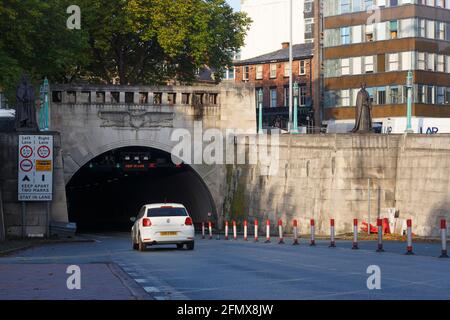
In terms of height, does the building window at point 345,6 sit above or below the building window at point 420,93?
above

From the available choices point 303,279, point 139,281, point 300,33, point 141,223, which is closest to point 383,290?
point 303,279

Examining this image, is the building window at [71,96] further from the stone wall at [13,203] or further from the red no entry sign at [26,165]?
the red no entry sign at [26,165]

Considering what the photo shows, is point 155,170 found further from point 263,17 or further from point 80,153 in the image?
point 263,17

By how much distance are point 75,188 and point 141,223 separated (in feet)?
176

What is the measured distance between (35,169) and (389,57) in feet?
120

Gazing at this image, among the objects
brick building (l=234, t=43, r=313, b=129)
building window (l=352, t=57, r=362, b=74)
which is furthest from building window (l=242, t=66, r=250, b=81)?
building window (l=352, t=57, r=362, b=74)

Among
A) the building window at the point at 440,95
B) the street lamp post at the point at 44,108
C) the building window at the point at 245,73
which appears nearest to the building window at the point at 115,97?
the street lamp post at the point at 44,108

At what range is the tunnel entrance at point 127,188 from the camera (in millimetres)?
65500

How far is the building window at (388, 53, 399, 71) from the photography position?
2960 inches

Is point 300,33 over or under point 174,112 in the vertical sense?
over

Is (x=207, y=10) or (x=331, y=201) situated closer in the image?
(x=331, y=201)

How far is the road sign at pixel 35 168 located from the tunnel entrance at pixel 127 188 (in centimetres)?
1559

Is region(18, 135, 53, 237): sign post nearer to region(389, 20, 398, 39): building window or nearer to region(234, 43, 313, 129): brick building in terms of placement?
region(389, 20, 398, 39): building window
